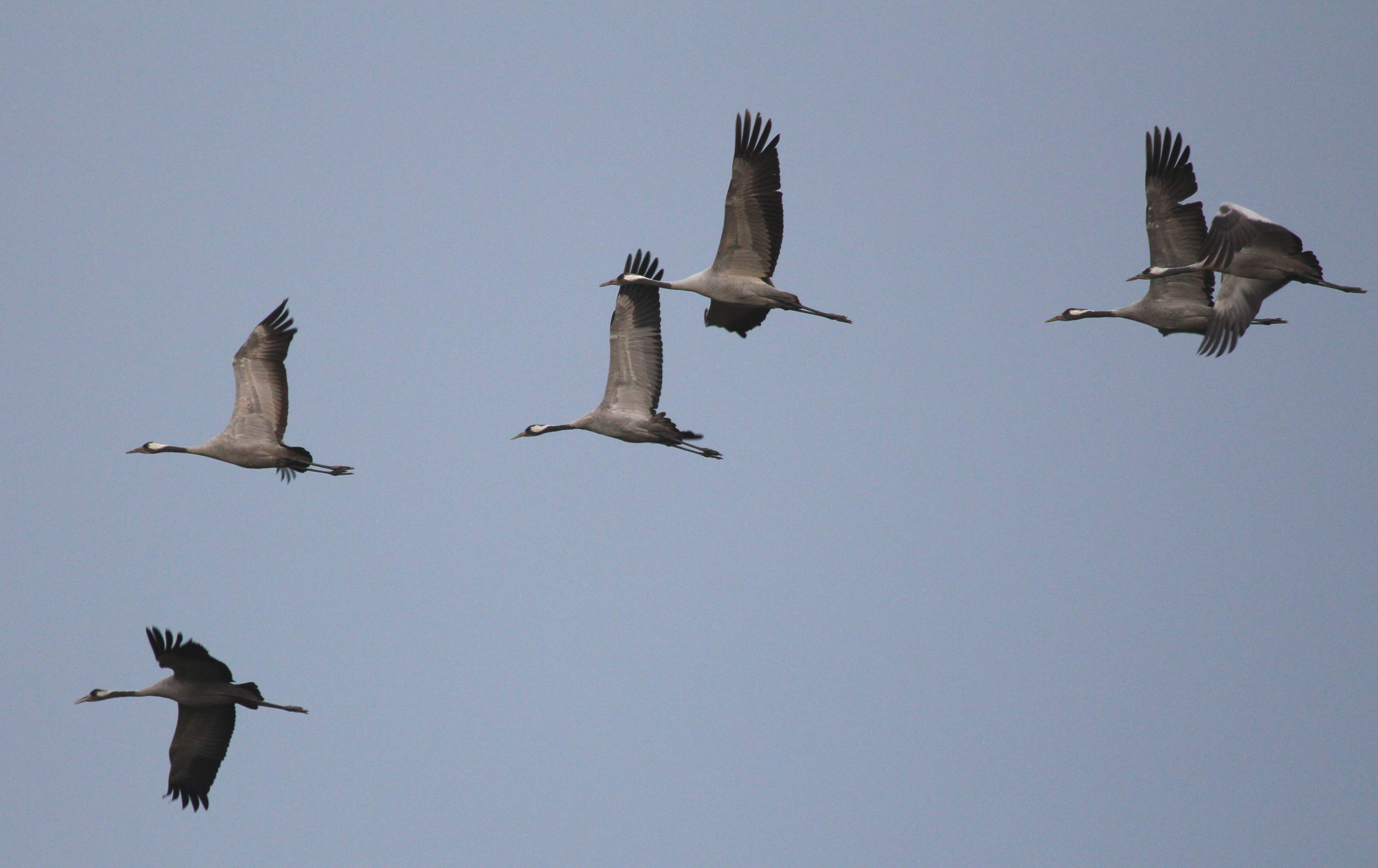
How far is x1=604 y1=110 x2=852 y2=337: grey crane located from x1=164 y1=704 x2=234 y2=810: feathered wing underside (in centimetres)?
731

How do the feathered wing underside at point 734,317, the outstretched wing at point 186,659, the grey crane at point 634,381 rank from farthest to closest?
the feathered wing underside at point 734,317 → the grey crane at point 634,381 → the outstretched wing at point 186,659

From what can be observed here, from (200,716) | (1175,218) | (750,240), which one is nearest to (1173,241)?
(1175,218)

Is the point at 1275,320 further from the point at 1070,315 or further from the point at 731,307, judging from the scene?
the point at 731,307

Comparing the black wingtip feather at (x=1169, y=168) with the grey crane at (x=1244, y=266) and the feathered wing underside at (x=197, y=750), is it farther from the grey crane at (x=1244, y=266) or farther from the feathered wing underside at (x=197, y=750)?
the feathered wing underside at (x=197, y=750)

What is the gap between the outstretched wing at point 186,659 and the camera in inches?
668

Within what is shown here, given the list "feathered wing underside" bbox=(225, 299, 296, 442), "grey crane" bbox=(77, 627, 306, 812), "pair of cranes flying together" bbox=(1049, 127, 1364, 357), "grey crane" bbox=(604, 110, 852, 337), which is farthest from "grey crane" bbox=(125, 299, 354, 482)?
"pair of cranes flying together" bbox=(1049, 127, 1364, 357)

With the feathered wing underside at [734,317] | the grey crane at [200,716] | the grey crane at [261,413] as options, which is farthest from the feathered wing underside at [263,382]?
the feathered wing underside at [734,317]

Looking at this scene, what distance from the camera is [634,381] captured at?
19.8 meters

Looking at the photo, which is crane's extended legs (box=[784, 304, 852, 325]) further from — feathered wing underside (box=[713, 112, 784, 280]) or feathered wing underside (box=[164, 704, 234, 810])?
feathered wing underside (box=[164, 704, 234, 810])

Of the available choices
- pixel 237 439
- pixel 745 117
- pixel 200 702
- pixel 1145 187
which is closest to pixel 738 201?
pixel 745 117

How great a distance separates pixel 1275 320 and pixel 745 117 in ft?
26.1

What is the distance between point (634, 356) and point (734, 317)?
195 centimetres

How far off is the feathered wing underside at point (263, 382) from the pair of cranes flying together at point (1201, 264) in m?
10.6

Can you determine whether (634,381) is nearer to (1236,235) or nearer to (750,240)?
(750,240)
